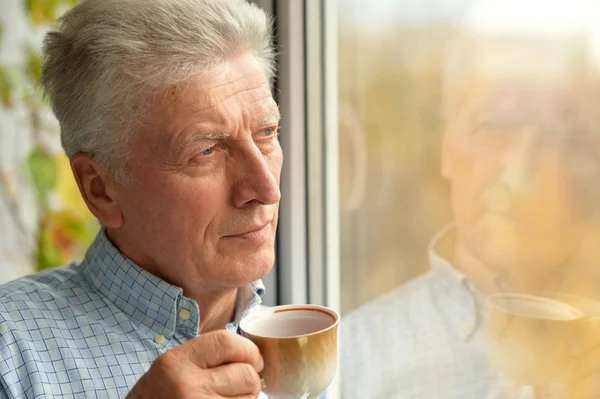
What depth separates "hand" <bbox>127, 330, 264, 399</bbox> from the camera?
0.94 metres

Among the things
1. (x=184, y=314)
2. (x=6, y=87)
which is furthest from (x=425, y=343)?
(x=6, y=87)

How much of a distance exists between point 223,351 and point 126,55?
592 mm

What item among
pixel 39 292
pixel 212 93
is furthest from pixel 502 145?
pixel 39 292

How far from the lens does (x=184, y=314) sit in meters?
1.27

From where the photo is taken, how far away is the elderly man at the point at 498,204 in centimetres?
116

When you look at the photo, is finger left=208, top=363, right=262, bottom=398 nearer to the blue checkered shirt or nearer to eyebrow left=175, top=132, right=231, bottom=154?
the blue checkered shirt

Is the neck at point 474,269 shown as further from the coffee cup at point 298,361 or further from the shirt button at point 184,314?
the shirt button at point 184,314

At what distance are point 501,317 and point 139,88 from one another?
2.74 ft

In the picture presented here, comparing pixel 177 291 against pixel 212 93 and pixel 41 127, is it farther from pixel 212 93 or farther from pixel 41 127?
pixel 41 127

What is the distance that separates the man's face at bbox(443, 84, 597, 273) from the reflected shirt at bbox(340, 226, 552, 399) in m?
0.11

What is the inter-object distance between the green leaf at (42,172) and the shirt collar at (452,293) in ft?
3.85

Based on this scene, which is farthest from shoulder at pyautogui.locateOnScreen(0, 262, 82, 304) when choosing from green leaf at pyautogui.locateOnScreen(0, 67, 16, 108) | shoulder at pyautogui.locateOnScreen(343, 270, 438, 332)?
shoulder at pyautogui.locateOnScreen(343, 270, 438, 332)

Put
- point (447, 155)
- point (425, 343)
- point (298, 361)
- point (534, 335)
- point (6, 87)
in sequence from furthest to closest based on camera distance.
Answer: point (6, 87) → point (425, 343) → point (447, 155) → point (534, 335) → point (298, 361)

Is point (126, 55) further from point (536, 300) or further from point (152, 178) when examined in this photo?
point (536, 300)
